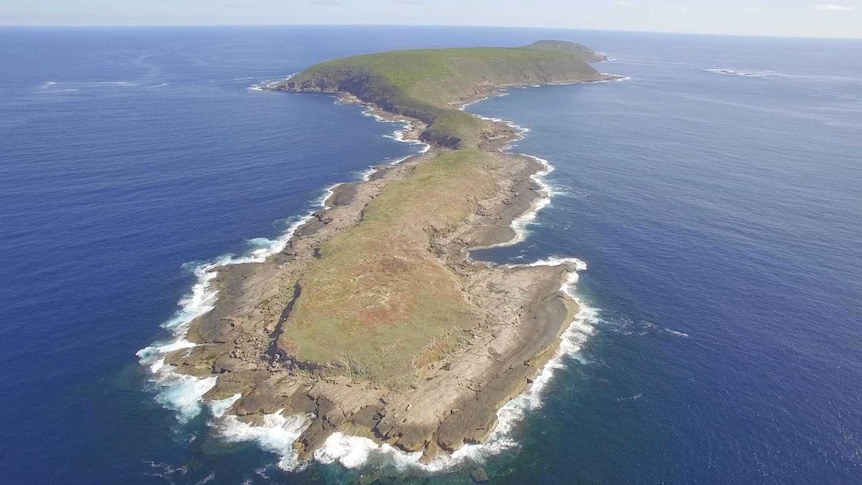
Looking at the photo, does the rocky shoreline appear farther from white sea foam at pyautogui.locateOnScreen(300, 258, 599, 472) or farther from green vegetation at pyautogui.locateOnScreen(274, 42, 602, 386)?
green vegetation at pyautogui.locateOnScreen(274, 42, 602, 386)

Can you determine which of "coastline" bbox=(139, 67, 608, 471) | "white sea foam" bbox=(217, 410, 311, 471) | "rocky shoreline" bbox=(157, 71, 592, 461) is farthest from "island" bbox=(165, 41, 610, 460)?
"white sea foam" bbox=(217, 410, 311, 471)

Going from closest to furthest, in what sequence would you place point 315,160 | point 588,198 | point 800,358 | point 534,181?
1. point 800,358
2. point 588,198
3. point 534,181
4. point 315,160

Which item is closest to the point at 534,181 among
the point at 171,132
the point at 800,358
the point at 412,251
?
the point at 412,251

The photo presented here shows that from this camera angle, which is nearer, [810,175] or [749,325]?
[749,325]

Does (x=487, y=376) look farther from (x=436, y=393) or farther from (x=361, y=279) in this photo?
(x=361, y=279)

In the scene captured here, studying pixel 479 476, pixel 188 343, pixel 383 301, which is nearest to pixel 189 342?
pixel 188 343

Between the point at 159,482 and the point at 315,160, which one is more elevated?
the point at 315,160

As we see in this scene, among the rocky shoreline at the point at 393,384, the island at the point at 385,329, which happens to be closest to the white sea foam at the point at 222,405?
the rocky shoreline at the point at 393,384

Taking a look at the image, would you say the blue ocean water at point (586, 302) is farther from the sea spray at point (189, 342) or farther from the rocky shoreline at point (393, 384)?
the rocky shoreline at point (393, 384)
